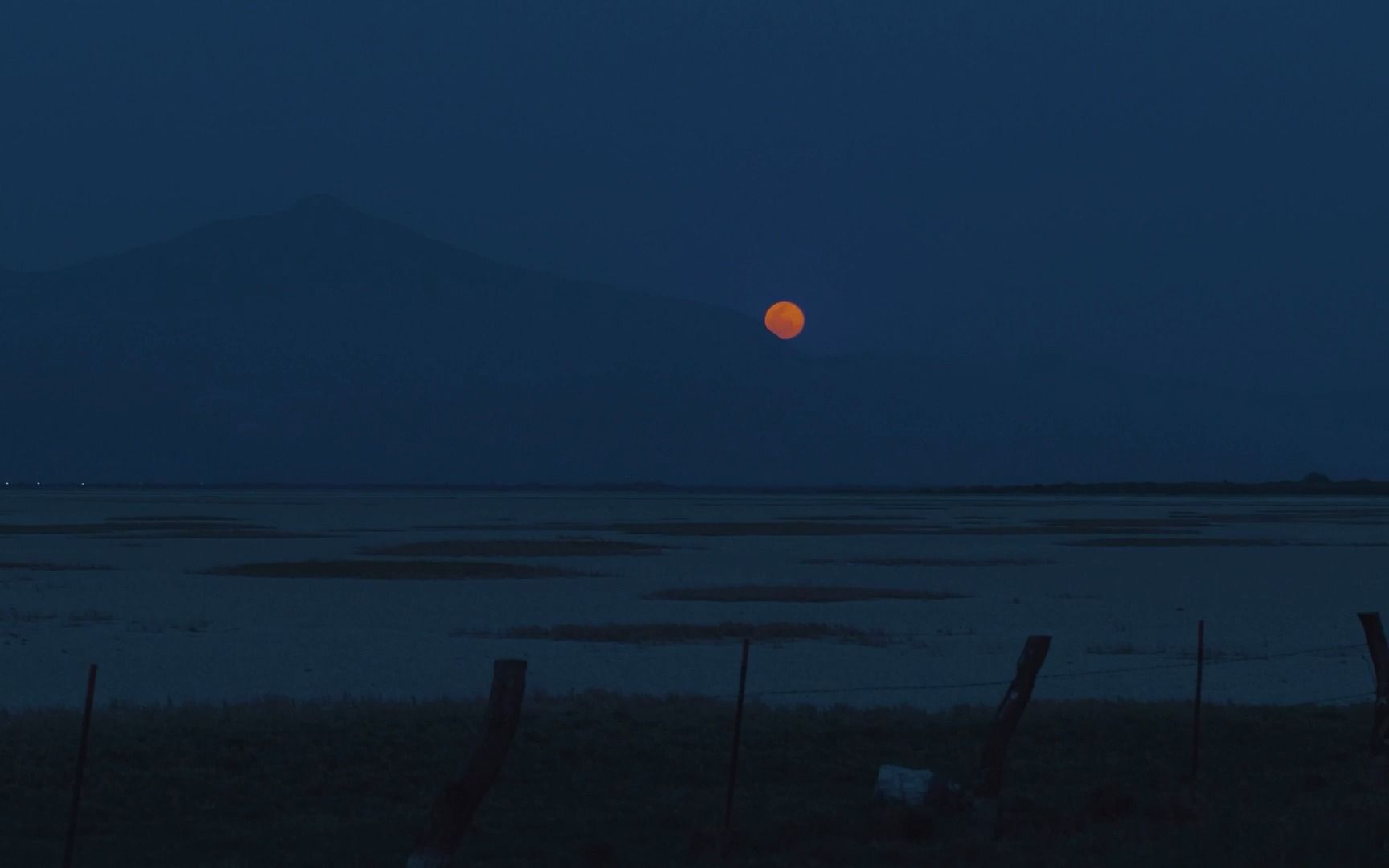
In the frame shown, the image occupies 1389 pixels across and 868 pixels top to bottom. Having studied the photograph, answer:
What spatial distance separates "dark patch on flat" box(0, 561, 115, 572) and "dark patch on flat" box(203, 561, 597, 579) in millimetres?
2992

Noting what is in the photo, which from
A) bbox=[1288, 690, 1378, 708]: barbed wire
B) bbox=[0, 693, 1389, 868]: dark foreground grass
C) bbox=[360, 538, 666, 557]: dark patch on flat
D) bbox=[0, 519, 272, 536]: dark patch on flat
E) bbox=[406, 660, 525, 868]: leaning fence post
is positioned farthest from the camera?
bbox=[0, 519, 272, 536]: dark patch on flat

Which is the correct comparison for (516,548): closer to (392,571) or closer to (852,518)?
(392,571)

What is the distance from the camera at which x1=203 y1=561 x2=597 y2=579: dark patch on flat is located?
36.4 m

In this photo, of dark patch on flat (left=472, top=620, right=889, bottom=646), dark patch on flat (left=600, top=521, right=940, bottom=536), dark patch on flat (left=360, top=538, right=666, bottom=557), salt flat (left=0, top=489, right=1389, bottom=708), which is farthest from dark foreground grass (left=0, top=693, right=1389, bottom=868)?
dark patch on flat (left=600, top=521, right=940, bottom=536)

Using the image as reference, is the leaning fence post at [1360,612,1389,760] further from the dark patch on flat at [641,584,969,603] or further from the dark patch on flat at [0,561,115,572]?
the dark patch on flat at [0,561,115,572]

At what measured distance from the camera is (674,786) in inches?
475

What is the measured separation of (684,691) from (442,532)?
45.2 m

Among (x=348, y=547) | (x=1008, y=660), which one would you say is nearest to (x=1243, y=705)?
(x=1008, y=660)

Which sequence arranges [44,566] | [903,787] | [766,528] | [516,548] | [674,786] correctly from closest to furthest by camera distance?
[903,787]
[674,786]
[44,566]
[516,548]
[766,528]

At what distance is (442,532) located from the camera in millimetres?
61562

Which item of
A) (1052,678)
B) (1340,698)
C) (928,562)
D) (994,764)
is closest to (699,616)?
(1052,678)

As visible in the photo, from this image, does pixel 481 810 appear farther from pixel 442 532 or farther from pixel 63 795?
pixel 442 532

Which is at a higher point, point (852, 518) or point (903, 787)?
point (852, 518)

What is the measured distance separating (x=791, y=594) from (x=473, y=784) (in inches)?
956
